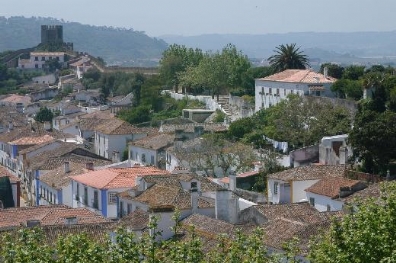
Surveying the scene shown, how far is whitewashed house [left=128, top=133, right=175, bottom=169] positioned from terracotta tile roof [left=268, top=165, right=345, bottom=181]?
1469cm

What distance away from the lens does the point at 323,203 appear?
1601 inches

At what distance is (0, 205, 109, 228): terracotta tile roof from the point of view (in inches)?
1471

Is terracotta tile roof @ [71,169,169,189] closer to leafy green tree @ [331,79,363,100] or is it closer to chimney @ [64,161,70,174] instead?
chimney @ [64,161,70,174]

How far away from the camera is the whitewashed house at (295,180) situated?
144ft

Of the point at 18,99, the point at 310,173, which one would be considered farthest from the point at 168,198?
the point at 18,99

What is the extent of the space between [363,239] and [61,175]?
3533cm

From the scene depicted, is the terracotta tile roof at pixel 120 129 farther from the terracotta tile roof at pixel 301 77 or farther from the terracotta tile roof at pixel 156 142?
the terracotta tile roof at pixel 301 77

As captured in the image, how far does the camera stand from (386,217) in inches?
834

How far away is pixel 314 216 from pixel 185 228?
477 cm

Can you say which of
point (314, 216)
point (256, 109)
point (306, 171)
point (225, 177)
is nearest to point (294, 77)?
point (256, 109)

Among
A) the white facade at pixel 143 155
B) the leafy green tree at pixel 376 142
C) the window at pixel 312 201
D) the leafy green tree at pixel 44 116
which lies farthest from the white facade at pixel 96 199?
the leafy green tree at pixel 44 116

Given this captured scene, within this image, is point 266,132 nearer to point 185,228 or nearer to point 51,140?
point 51,140

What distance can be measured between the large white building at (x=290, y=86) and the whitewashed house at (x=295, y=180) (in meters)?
17.2

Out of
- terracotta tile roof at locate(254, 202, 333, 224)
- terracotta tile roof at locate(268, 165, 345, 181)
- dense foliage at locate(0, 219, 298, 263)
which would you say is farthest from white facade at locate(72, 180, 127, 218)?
dense foliage at locate(0, 219, 298, 263)
